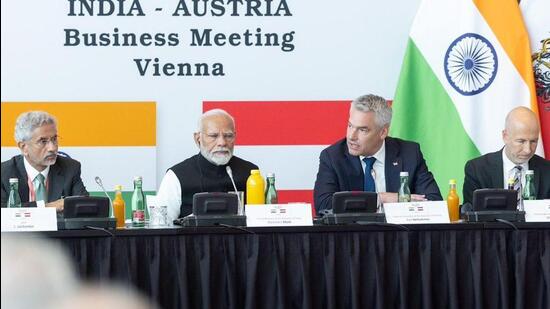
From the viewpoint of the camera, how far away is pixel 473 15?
5559 mm

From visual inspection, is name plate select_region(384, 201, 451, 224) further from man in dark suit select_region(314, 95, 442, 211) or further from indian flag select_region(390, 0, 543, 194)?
indian flag select_region(390, 0, 543, 194)

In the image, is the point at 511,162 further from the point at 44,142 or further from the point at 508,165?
the point at 44,142

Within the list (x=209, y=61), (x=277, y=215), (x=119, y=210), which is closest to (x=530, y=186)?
(x=277, y=215)

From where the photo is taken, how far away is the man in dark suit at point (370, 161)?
4.57 meters

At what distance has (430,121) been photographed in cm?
557

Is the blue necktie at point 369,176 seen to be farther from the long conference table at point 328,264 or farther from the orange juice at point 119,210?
the orange juice at point 119,210

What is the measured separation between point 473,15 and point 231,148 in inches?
→ 68.8

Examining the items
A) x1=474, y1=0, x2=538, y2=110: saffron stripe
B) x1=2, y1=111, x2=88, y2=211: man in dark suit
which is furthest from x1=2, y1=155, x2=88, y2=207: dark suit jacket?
x1=474, y1=0, x2=538, y2=110: saffron stripe

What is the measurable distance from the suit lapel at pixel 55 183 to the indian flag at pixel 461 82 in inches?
74.6

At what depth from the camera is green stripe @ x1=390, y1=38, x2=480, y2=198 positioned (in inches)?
215

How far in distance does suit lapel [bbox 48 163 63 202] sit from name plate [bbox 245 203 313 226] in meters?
1.25

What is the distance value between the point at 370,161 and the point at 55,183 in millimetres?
→ 1449

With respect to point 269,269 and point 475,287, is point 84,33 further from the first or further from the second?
point 475,287

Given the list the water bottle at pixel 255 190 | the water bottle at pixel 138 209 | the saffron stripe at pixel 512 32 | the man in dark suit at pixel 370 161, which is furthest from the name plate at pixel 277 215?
the saffron stripe at pixel 512 32
